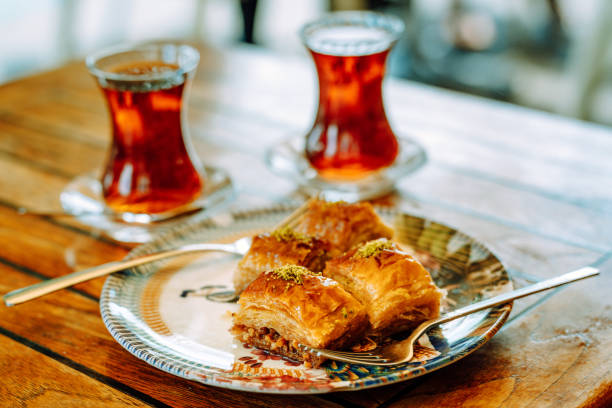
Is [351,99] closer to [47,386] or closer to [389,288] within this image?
[389,288]

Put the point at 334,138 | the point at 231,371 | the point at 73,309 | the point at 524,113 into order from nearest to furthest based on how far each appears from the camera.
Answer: the point at 231,371 < the point at 73,309 < the point at 334,138 < the point at 524,113

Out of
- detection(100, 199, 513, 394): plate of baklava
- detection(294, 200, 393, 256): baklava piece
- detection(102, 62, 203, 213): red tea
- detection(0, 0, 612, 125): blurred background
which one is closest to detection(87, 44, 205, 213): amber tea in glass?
detection(102, 62, 203, 213): red tea

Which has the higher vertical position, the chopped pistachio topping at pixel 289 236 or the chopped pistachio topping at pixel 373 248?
the chopped pistachio topping at pixel 373 248

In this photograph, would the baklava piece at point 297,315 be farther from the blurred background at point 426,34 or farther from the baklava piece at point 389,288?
the blurred background at point 426,34

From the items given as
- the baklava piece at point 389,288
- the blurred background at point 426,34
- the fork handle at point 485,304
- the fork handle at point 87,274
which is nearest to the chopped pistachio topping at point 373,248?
the baklava piece at point 389,288

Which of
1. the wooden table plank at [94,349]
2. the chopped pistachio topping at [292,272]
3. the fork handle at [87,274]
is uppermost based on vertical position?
the chopped pistachio topping at [292,272]

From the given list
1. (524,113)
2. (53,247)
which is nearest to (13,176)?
(53,247)

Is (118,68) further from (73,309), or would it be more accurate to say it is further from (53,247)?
(73,309)
